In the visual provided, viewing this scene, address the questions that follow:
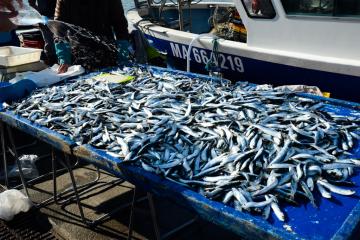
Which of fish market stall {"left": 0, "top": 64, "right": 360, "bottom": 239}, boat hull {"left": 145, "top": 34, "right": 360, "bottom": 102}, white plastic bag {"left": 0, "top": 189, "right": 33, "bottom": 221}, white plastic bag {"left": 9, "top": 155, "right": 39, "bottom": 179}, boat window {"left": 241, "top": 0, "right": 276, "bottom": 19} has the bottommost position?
white plastic bag {"left": 9, "top": 155, "right": 39, "bottom": 179}

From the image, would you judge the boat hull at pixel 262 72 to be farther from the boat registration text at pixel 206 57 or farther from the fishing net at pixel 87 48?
the fishing net at pixel 87 48

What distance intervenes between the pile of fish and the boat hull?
6.67ft

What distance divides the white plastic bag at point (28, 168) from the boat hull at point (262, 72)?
11.0 feet

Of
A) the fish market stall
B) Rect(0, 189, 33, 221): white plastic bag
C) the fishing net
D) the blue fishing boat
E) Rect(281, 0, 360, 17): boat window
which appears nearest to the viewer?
the fish market stall

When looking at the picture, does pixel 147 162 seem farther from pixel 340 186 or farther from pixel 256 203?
pixel 340 186

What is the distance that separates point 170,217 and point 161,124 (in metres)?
1.58

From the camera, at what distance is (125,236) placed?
13.0ft

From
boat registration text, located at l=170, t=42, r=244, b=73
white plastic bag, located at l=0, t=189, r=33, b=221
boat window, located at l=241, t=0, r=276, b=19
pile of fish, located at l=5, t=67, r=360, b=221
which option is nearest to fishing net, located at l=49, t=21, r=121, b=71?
pile of fish, located at l=5, t=67, r=360, b=221

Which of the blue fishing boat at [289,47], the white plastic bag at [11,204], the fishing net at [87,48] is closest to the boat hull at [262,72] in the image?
the blue fishing boat at [289,47]

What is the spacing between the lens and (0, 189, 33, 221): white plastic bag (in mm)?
4098

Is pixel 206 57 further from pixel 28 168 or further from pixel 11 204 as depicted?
pixel 11 204

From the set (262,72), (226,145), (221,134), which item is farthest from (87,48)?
(226,145)

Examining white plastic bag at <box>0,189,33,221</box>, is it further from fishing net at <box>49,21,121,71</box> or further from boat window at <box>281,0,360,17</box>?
boat window at <box>281,0,360,17</box>

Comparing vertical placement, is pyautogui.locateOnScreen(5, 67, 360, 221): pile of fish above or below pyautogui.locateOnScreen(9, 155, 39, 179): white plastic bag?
above
